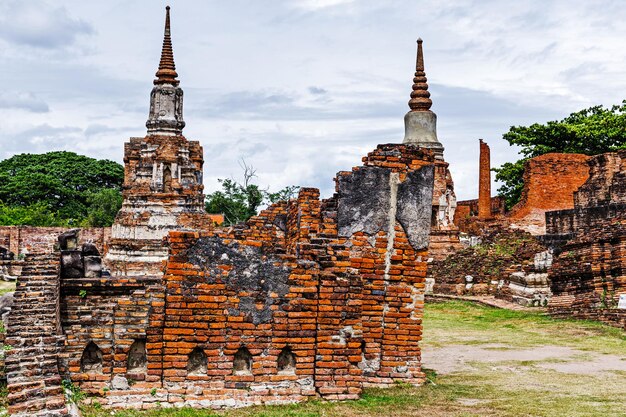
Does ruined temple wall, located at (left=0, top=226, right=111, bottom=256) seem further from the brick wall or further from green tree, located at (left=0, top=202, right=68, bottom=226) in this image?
the brick wall

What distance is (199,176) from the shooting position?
25656 millimetres

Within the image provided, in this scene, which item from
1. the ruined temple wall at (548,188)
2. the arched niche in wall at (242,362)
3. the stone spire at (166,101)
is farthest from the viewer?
the ruined temple wall at (548,188)

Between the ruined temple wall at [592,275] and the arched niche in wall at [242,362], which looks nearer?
the arched niche in wall at [242,362]

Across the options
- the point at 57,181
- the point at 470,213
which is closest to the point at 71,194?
the point at 57,181

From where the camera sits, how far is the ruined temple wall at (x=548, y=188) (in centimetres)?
3050

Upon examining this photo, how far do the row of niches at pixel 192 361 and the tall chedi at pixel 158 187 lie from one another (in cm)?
1635

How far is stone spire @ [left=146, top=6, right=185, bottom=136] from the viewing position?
2584 cm

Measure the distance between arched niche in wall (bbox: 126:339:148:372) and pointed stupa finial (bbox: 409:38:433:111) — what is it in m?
21.1

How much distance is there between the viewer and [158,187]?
25.2 m

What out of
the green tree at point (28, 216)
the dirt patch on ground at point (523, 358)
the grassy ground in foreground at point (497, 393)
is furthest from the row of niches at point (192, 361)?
the green tree at point (28, 216)

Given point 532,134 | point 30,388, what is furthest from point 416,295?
point 532,134

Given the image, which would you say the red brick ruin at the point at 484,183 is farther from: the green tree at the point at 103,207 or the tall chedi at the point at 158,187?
the green tree at the point at 103,207

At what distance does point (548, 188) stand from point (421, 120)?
627 cm

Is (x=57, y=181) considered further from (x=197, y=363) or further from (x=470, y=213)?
(x=197, y=363)
